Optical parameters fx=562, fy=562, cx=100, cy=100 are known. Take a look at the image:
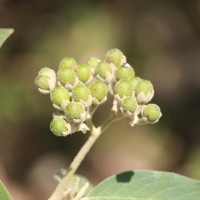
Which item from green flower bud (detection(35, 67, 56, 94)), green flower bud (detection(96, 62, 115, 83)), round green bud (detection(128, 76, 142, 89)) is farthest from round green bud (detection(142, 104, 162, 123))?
green flower bud (detection(35, 67, 56, 94))

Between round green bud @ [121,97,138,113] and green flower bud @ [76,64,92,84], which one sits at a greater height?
green flower bud @ [76,64,92,84]

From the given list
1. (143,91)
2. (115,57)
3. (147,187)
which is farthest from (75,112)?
(147,187)

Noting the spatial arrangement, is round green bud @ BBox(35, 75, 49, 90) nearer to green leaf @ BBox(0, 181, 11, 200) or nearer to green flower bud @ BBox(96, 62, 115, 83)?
green flower bud @ BBox(96, 62, 115, 83)

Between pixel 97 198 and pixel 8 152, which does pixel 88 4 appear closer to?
pixel 8 152

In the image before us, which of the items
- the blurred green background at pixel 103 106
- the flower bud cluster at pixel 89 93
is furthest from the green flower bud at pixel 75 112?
the blurred green background at pixel 103 106

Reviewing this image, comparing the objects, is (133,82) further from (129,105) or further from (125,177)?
(125,177)

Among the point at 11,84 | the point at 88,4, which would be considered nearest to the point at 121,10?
the point at 88,4
